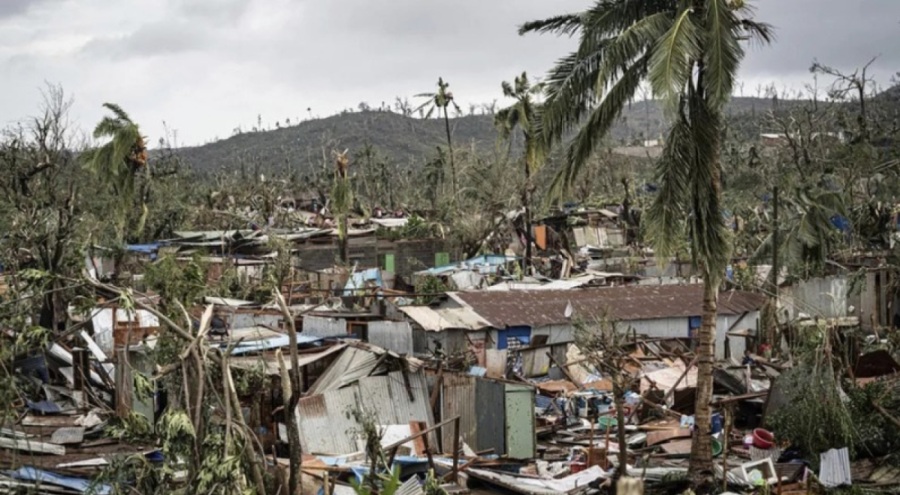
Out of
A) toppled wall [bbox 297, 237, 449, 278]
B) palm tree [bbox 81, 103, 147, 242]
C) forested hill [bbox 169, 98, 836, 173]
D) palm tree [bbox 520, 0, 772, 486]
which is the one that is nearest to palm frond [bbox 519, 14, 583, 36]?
palm tree [bbox 520, 0, 772, 486]

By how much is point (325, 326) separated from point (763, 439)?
8716 mm

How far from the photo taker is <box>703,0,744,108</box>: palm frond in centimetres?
1123

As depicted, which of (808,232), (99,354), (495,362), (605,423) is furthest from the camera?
(808,232)

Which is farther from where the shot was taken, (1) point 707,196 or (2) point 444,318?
(2) point 444,318

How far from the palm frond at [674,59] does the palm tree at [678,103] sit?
22mm

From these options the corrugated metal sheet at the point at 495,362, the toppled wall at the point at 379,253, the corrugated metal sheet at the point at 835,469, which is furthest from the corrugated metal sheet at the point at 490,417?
the toppled wall at the point at 379,253

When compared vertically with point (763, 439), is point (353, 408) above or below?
above

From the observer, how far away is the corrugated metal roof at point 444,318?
65.5ft

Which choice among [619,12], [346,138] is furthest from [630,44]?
[346,138]

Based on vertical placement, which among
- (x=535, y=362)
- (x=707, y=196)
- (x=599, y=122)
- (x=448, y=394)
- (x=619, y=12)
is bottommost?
(x=535, y=362)

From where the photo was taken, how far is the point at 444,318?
20.5 m

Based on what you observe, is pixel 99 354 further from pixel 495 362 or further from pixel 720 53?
pixel 720 53

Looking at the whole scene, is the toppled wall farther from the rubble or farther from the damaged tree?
the damaged tree

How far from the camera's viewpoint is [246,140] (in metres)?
120
